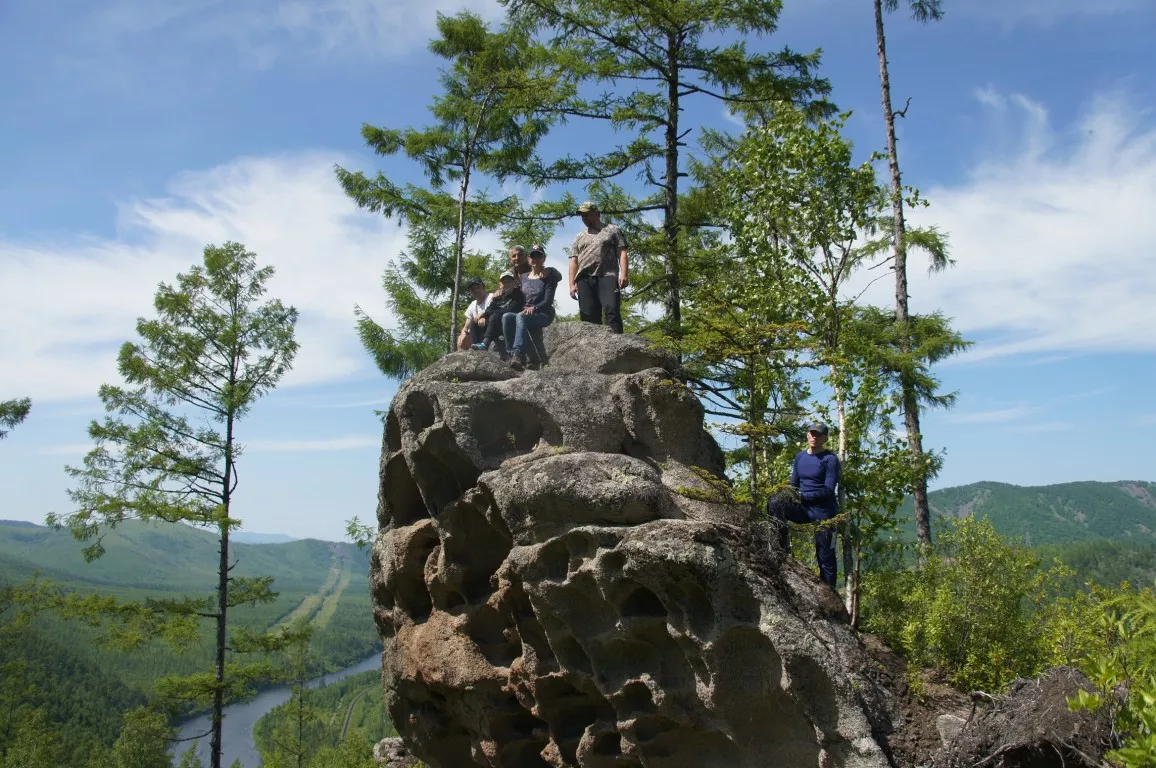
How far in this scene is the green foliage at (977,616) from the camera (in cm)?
902

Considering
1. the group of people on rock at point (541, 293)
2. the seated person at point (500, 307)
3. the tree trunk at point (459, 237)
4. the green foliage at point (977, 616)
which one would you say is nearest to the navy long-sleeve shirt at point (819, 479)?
the green foliage at point (977, 616)

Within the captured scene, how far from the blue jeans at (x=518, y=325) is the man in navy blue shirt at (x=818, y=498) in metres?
4.21

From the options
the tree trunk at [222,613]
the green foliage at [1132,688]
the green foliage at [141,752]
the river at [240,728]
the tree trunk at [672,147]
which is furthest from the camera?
the river at [240,728]

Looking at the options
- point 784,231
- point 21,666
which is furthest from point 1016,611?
point 21,666

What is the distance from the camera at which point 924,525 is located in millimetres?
15852

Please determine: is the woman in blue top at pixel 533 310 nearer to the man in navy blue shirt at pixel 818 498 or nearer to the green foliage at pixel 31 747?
the man in navy blue shirt at pixel 818 498

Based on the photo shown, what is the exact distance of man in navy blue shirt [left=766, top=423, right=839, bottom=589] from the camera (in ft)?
30.4

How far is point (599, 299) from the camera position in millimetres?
11938

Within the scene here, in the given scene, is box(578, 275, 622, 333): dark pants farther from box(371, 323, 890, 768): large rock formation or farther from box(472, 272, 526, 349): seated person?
box(472, 272, 526, 349): seated person

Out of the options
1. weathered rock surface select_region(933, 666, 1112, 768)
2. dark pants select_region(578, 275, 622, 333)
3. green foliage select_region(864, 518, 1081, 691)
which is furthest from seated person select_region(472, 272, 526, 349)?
weathered rock surface select_region(933, 666, 1112, 768)

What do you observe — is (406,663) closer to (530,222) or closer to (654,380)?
(654,380)

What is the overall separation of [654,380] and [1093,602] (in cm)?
582

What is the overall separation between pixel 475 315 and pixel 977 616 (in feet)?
25.8

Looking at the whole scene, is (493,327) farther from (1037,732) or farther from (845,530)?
(1037,732)
